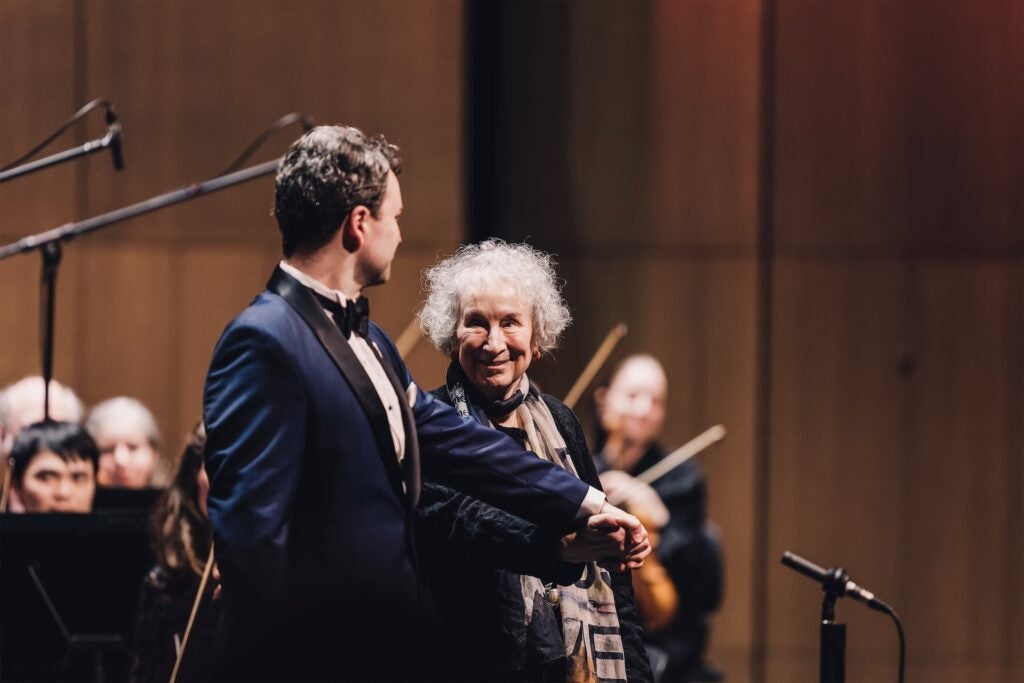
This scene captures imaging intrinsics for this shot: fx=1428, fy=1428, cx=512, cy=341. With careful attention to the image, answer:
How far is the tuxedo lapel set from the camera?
2197 millimetres

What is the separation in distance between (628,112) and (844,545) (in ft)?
7.06

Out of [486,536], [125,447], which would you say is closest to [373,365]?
[486,536]

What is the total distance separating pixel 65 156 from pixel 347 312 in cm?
167

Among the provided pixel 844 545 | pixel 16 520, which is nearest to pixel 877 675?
pixel 844 545

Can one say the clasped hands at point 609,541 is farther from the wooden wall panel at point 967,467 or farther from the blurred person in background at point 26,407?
the wooden wall panel at point 967,467

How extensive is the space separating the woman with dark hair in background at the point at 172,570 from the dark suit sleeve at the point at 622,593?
1028mm

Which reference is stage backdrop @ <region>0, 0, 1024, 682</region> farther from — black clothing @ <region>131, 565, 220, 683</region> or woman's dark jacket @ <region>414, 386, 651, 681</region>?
woman's dark jacket @ <region>414, 386, 651, 681</region>

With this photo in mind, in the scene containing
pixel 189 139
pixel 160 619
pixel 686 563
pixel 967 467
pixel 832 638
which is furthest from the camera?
pixel 967 467

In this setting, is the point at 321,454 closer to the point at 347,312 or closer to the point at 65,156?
the point at 347,312

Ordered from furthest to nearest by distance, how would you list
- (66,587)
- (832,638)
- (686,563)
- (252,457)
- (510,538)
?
(686,563) → (66,587) → (832,638) → (510,538) → (252,457)

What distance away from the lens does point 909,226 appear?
251 inches

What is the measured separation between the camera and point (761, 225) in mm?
6398

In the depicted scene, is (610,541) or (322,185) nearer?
(322,185)

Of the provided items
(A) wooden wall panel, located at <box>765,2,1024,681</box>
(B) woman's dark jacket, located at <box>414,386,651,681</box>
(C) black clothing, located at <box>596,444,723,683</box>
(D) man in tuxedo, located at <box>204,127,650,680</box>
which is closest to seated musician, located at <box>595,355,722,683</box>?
(C) black clothing, located at <box>596,444,723,683</box>
